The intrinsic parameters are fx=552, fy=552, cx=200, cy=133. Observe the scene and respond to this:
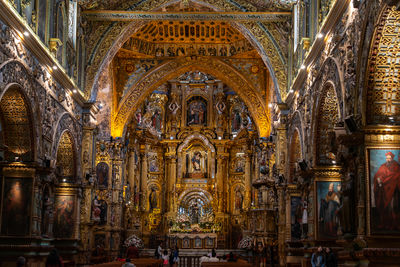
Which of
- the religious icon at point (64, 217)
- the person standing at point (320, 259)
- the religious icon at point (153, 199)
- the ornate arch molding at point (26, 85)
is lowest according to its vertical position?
the person standing at point (320, 259)

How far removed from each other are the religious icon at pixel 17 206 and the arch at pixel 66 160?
17.3ft

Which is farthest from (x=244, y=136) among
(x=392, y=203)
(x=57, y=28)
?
(x=392, y=203)

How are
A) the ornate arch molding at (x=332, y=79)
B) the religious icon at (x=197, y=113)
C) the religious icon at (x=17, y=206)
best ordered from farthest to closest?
the religious icon at (x=197, y=113), the religious icon at (x=17, y=206), the ornate arch molding at (x=332, y=79)

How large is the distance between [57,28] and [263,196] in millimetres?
13762

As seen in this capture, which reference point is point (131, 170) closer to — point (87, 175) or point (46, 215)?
point (87, 175)

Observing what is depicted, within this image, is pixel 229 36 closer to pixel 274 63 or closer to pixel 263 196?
pixel 274 63

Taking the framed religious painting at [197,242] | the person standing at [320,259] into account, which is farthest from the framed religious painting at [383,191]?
the framed religious painting at [197,242]

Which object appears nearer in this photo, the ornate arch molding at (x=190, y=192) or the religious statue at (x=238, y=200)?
the religious statue at (x=238, y=200)

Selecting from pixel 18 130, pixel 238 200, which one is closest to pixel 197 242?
pixel 238 200

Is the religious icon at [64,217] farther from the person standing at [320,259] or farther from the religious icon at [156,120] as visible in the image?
the religious icon at [156,120]

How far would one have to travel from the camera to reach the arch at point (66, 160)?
22.4 m

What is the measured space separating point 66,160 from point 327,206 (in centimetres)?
1095

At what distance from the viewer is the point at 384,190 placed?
11977 millimetres

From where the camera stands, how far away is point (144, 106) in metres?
36.8
